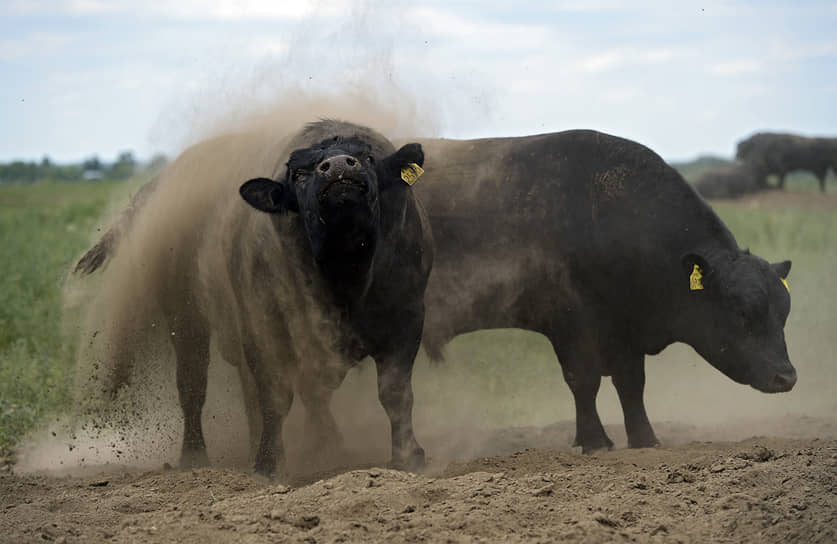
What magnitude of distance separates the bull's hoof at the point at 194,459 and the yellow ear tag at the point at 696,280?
413cm

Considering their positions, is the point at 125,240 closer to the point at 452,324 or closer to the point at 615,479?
the point at 452,324

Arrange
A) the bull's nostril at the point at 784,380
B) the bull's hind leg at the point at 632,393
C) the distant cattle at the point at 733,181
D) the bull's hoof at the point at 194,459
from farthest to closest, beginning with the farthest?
the distant cattle at the point at 733,181, the bull's hind leg at the point at 632,393, the bull's hoof at the point at 194,459, the bull's nostril at the point at 784,380

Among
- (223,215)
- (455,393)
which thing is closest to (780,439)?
(455,393)

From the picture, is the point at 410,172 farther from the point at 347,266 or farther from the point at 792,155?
the point at 792,155

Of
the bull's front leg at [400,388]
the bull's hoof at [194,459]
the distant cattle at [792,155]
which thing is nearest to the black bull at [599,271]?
the bull's front leg at [400,388]

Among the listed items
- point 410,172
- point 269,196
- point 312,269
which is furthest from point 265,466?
point 410,172

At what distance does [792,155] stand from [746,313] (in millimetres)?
28192

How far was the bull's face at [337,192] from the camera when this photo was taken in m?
6.20

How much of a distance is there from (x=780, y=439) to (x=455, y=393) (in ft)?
11.8

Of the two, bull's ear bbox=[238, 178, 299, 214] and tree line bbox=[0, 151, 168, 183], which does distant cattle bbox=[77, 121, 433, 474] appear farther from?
tree line bbox=[0, 151, 168, 183]

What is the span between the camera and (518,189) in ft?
28.5

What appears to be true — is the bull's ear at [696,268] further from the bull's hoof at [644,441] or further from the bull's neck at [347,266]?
the bull's neck at [347,266]

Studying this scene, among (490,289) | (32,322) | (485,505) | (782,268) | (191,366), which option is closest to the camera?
(485,505)

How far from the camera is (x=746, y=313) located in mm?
8102
